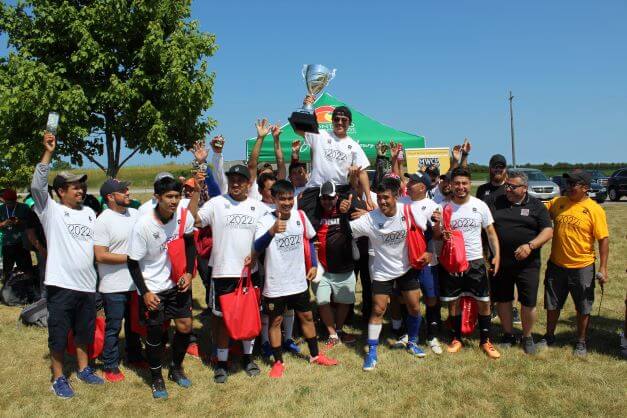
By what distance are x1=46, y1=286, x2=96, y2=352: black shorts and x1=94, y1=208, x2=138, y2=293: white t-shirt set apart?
22cm

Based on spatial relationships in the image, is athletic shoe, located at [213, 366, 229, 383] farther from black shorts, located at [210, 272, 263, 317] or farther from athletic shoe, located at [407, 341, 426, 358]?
athletic shoe, located at [407, 341, 426, 358]

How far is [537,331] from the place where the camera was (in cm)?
613

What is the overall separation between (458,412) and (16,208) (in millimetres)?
7558

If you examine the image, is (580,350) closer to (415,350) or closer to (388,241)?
(415,350)

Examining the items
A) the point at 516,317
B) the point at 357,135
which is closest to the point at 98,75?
the point at 357,135

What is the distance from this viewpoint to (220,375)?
486 centimetres

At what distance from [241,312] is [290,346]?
1.27 m

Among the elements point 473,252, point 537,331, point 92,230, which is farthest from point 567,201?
point 92,230

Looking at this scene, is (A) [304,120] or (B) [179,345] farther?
(A) [304,120]

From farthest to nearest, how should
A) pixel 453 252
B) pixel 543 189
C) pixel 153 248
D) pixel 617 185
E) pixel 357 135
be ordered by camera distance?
pixel 617 185
pixel 543 189
pixel 357 135
pixel 453 252
pixel 153 248

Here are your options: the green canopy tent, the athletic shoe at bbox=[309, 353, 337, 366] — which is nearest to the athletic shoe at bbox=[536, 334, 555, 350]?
the athletic shoe at bbox=[309, 353, 337, 366]

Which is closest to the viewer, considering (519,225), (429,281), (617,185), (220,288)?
(220,288)

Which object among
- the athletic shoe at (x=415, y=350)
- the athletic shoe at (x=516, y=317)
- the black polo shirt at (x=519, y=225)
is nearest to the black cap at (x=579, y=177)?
the black polo shirt at (x=519, y=225)

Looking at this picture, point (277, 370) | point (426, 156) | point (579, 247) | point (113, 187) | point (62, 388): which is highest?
point (426, 156)
